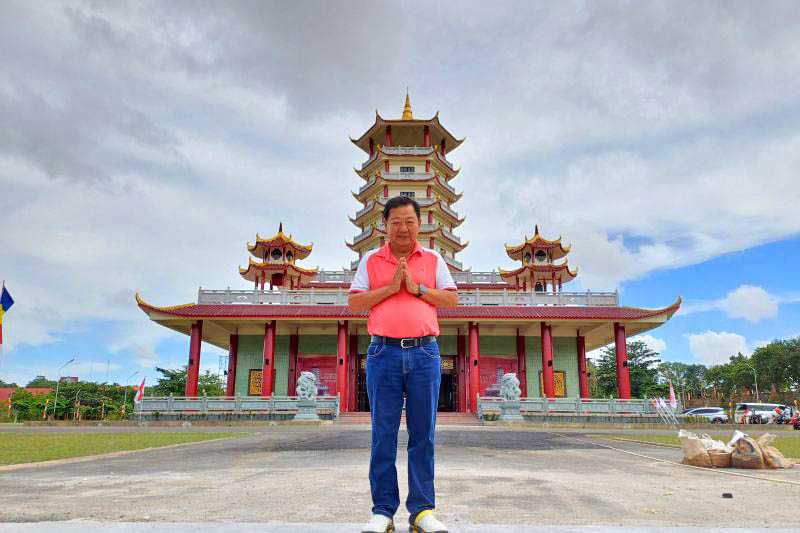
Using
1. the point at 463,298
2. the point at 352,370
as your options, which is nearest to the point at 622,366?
the point at 463,298

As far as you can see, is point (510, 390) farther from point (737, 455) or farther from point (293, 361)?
point (737, 455)

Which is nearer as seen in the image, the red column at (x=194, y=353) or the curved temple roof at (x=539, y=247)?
the red column at (x=194, y=353)

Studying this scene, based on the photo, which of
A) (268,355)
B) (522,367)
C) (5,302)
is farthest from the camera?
(522,367)

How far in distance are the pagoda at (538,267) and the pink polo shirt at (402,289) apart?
26228 millimetres

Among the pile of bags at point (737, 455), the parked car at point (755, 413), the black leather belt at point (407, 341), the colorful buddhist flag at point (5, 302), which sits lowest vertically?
the parked car at point (755, 413)

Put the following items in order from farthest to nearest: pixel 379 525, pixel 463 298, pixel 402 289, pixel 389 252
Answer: pixel 463 298, pixel 389 252, pixel 402 289, pixel 379 525

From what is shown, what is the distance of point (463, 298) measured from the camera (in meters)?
24.4

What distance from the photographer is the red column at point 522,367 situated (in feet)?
83.7

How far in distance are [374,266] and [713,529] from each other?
2127mm

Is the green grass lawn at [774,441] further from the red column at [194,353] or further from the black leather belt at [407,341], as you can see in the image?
the red column at [194,353]

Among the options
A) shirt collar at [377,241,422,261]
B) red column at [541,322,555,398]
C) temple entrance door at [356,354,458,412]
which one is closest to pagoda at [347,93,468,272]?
temple entrance door at [356,354,458,412]

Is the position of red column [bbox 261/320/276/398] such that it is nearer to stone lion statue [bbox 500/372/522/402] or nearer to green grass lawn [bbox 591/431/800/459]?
stone lion statue [bbox 500/372/522/402]

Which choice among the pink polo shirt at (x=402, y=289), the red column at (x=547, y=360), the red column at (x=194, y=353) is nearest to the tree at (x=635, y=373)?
the red column at (x=547, y=360)

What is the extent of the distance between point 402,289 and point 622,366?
2323 cm
